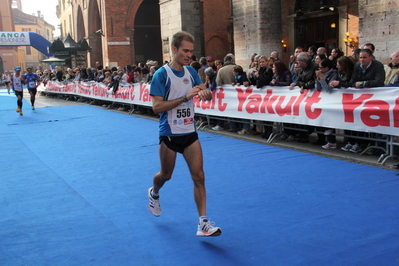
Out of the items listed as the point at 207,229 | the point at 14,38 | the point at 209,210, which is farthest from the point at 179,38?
the point at 14,38

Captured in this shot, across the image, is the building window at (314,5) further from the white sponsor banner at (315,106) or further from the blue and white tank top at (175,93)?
the blue and white tank top at (175,93)

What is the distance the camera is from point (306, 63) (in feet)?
27.3

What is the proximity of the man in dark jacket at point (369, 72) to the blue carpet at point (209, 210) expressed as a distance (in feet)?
4.54

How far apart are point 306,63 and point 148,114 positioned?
808 centimetres

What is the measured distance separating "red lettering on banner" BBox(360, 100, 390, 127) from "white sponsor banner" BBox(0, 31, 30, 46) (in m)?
36.1

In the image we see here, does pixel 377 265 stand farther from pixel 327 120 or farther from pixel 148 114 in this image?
pixel 148 114

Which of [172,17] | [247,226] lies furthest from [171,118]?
[172,17]

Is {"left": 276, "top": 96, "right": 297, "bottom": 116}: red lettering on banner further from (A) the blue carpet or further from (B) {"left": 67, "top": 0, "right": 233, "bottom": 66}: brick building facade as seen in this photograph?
(B) {"left": 67, "top": 0, "right": 233, "bottom": 66}: brick building facade

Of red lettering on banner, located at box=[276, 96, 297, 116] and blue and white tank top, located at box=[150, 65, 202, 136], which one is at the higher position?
blue and white tank top, located at box=[150, 65, 202, 136]

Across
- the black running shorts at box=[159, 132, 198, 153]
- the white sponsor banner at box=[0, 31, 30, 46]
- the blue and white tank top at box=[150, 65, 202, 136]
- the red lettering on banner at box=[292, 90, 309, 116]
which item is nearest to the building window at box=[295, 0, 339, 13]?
the red lettering on banner at box=[292, 90, 309, 116]

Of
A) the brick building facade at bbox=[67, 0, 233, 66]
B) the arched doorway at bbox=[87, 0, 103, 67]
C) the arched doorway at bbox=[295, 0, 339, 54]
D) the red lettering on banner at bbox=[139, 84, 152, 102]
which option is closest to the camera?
the red lettering on banner at bbox=[139, 84, 152, 102]

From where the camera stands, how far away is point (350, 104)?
7297 millimetres

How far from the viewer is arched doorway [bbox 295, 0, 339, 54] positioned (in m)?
19.0

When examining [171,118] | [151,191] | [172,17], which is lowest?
[151,191]
